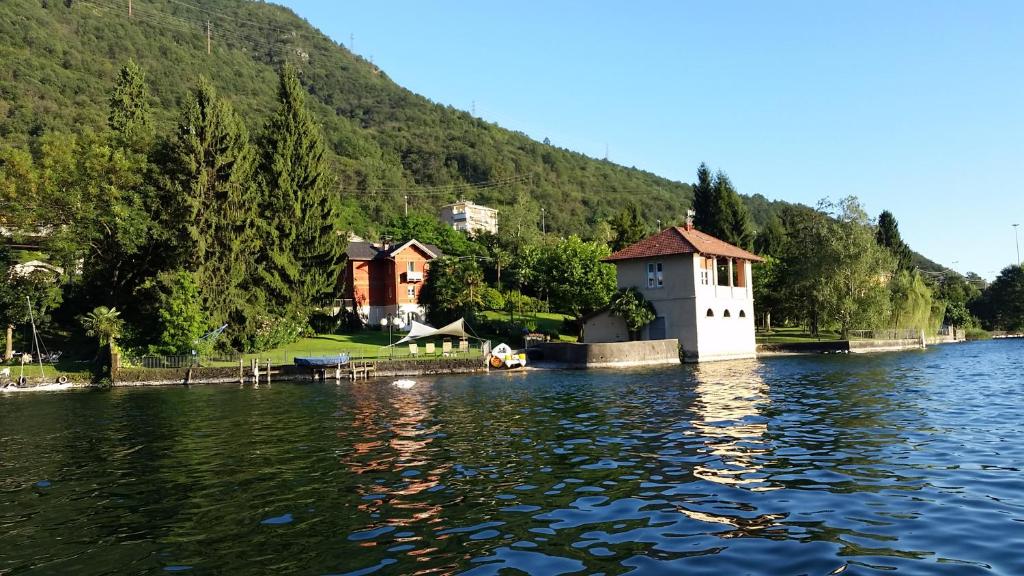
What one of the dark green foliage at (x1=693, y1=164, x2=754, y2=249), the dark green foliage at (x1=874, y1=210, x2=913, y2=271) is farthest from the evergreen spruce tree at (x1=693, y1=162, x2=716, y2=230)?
the dark green foliage at (x1=874, y1=210, x2=913, y2=271)

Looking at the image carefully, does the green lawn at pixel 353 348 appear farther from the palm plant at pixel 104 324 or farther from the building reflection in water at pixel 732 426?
the building reflection in water at pixel 732 426

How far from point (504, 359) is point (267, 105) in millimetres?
118914

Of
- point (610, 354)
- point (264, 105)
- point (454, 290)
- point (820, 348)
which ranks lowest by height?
point (820, 348)

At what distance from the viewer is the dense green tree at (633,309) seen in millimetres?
55938

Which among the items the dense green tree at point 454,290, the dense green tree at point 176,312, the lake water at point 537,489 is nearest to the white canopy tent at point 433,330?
the dense green tree at point 454,290

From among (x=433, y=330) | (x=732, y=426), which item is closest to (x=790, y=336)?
(x=433, y=330)

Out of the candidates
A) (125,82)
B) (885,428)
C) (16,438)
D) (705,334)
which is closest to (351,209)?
(125,82)

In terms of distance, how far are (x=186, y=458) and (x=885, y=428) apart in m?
18.6

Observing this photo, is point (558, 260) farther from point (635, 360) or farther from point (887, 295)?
point (887, 295)

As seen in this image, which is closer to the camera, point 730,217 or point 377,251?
point 377,251

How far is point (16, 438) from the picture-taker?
22.5m

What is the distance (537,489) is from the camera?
12727 millimetres

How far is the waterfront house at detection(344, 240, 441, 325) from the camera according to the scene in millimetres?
73625

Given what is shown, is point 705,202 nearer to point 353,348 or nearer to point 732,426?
point 353,348
